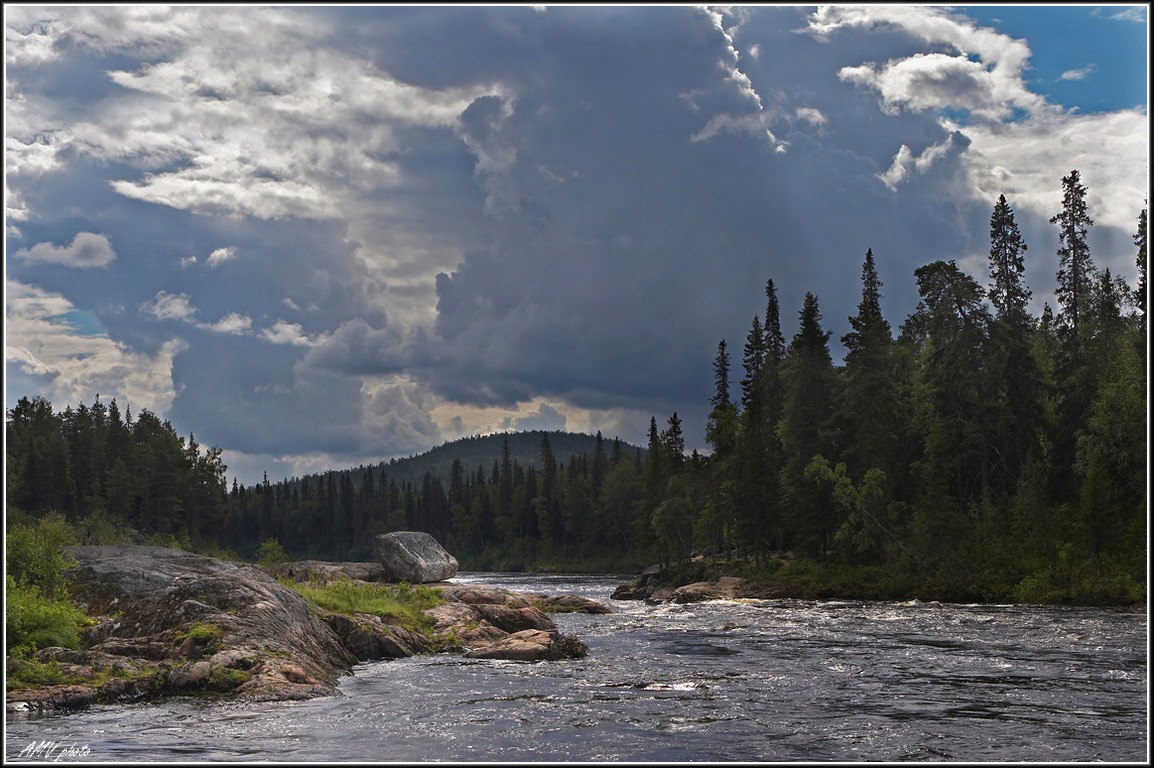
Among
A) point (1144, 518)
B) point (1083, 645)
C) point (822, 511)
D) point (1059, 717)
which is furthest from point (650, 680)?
point (822, 511)

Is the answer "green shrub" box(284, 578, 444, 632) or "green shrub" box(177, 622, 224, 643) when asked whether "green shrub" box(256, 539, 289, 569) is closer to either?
"green shrub" box(284, 578, 444, 632)

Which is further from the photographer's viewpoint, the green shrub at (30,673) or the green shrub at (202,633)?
the green shrub at (202,633)

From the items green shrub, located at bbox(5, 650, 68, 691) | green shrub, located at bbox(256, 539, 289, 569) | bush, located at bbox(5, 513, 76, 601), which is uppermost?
bush, located at bbox(5, 513, 76, 601)

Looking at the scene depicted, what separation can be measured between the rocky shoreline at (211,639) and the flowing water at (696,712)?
0.88 meters

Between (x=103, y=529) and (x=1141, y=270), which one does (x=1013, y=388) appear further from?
(x=103, y=529)

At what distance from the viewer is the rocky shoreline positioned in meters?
18.7

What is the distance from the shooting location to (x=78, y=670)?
1856 centimetres

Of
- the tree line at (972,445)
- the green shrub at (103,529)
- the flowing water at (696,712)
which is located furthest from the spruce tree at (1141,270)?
the green shrub at (103,529)

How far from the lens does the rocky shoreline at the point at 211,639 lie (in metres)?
18.7

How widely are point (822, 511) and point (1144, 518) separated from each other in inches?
786

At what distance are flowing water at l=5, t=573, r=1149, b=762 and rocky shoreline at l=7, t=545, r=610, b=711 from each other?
2.88 ft

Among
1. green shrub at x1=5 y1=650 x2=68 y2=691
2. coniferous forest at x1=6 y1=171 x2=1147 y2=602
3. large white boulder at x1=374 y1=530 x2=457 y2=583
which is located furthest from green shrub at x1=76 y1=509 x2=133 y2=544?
green shrub at x1=5 y1=650 x2=68 y2=691

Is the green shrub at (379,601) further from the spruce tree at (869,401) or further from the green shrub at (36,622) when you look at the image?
the spruce tree at (869,401)

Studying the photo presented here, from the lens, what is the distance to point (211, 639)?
20.9 metres
